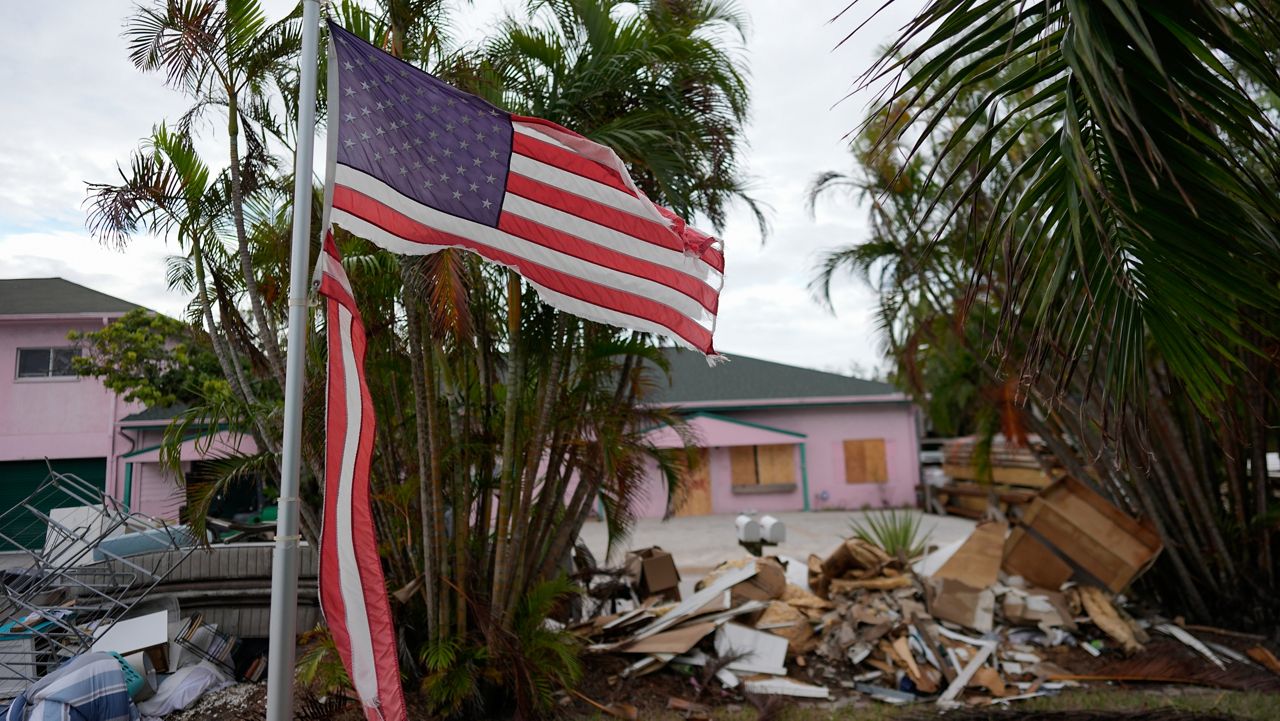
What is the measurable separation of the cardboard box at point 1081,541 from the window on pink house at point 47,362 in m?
15.0

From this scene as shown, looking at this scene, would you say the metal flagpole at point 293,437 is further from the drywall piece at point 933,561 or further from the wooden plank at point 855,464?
the wooden plank at point 855,464

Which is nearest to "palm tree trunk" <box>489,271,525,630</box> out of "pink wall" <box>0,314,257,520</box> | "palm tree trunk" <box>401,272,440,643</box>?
"palm tree trunk" <box>401,272,440,643</box>

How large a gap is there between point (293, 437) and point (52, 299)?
1517cm

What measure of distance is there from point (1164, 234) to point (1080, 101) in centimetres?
52

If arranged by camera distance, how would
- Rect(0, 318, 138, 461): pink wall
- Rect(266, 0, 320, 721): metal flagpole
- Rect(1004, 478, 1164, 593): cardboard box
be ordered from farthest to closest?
Rect(0, 318, 138, 461): pink wall
Rect(1004, 478, 1164, 593): cardboard box
Rect(266, 0, 320, 721): metal flagpole

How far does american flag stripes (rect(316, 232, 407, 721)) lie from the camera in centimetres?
384

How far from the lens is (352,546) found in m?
3.86

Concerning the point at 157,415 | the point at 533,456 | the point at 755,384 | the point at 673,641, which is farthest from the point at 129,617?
the point at 755,384

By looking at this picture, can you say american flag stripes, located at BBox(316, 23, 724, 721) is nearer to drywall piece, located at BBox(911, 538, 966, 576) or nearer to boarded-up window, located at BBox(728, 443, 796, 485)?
drywall piece, located at BBox(911, 538, 966, 576)

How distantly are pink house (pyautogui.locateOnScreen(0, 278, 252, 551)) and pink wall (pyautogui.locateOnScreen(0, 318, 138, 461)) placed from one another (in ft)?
0.05

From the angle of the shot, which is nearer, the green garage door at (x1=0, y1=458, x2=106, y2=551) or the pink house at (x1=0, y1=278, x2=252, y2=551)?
Answer: the green garage door at (x1=0, y1=458, x2=106, y2=551)

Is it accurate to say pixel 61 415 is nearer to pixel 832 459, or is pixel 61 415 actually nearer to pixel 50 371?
pixel 50 371

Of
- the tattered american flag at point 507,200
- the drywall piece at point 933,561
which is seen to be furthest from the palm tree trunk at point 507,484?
the drywall piece at point 933,561

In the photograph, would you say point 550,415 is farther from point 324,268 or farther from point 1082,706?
point 1082,706
